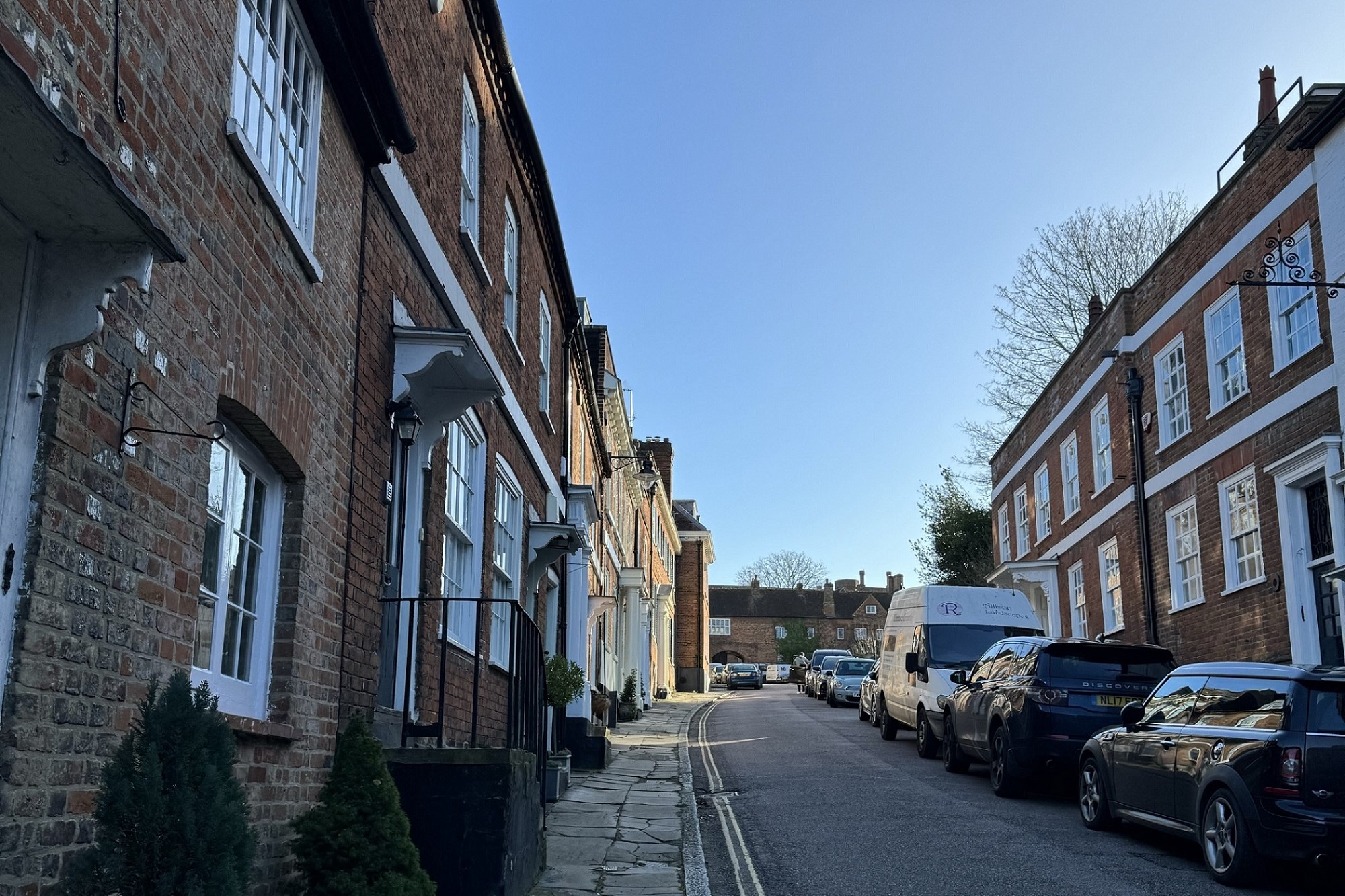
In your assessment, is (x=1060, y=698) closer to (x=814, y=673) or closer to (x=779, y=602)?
(x=814, y=673)

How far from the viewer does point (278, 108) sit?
628 centimetres

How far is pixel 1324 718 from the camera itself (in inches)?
319

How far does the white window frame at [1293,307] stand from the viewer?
14.8 m

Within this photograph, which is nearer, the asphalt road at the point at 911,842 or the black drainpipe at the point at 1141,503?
the asphalt road at the point at 911,842

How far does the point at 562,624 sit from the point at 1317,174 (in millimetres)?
11476

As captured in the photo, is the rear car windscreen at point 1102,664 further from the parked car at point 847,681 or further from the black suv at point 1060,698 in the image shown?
the parked car at point 847,681

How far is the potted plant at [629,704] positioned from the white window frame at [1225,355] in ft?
46.1

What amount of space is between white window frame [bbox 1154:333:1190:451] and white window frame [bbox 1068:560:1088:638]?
220 inches

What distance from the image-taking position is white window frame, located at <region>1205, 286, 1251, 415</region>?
1709cm

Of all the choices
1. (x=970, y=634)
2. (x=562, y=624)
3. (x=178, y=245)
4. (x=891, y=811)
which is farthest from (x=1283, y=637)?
(x=178, y=245)

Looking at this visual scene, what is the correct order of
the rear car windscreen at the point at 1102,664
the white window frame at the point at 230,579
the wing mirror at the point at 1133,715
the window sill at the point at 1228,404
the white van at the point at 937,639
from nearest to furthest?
1. the white window frame at the point at 230,579
2. the wing mirror at the point at 1133,715
3. the rear car windscreen at the point at 1102,664
4. the window sill at the point at 1228,404
5. the white van at the point at 937,639

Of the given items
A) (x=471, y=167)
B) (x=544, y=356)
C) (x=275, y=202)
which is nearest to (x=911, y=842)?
(x=471, y=167)

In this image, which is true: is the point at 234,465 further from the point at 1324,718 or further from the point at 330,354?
the point at 1324,718

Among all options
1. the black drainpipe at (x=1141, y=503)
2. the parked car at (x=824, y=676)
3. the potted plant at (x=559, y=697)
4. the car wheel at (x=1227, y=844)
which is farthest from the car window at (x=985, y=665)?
the parked car at (x=824, y=676)
